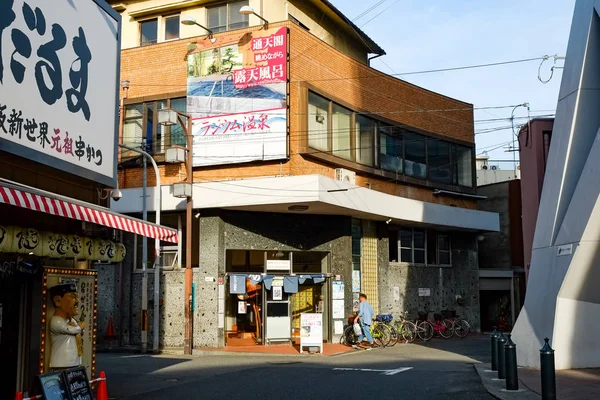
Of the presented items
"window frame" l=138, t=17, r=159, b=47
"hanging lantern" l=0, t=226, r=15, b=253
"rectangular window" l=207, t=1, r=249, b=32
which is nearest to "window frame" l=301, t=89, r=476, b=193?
"rectangular window" l=207, t=1, r=249, b=32

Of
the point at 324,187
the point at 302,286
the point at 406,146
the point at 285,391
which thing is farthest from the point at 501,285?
the point at 285,391

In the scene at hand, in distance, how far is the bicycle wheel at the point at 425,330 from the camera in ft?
88.4

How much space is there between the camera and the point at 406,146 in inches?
1161

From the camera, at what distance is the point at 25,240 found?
33.1 feet

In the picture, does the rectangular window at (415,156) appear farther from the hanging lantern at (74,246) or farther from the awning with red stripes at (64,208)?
the hanging lantern at (74,246)

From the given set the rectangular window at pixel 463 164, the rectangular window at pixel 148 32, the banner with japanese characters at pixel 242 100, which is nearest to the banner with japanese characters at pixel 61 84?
the banner with japanese characters at pixel 242 100

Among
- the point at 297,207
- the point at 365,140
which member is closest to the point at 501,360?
the point at 297,207

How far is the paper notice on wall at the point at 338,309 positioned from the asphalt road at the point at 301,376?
318 centimetres

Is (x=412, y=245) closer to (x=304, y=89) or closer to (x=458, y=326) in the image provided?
(x=458, y=326)

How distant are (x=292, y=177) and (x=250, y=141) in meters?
2.22

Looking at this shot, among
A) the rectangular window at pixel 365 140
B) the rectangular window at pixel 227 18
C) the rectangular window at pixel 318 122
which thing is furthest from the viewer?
the rectangular window at pixel 365 140

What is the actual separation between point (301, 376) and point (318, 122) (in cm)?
1151

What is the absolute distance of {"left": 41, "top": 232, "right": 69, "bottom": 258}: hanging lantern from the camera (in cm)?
1060

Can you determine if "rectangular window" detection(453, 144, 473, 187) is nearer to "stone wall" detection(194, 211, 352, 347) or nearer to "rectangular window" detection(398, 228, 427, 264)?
"rectangular window" detection(398, 228, 427, 264)
